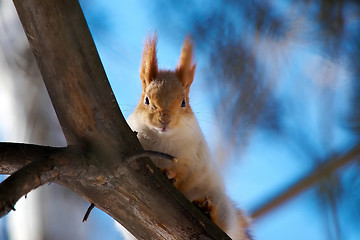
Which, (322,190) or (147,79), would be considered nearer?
(147,79)

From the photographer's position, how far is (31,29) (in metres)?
1.14

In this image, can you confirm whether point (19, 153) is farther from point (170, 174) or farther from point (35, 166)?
point (170, 174)

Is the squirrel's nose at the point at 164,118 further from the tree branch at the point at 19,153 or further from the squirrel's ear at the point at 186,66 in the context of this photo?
the tree branch at the point at 19,153

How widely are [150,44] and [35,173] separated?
33.0 inches

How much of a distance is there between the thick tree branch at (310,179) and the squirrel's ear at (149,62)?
Result: 117cm

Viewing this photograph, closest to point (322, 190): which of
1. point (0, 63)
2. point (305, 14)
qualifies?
point (305, 14)

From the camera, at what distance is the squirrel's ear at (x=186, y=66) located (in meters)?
1.71

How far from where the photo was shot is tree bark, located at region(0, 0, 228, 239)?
112cm

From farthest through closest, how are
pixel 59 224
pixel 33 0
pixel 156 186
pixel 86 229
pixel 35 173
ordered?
1. pixel 86 229
2. pixel 59 224
3. pixel 156 186
4. pixel 33 0
5. pixel 35 173

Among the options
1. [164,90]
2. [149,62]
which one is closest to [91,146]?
[164,90]

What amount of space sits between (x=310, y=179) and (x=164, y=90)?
1251mm

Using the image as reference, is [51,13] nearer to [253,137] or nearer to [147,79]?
[147,79]

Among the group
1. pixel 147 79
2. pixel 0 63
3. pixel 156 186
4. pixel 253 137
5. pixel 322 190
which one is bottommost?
pixel 156 186

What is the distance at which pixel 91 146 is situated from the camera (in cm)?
117
